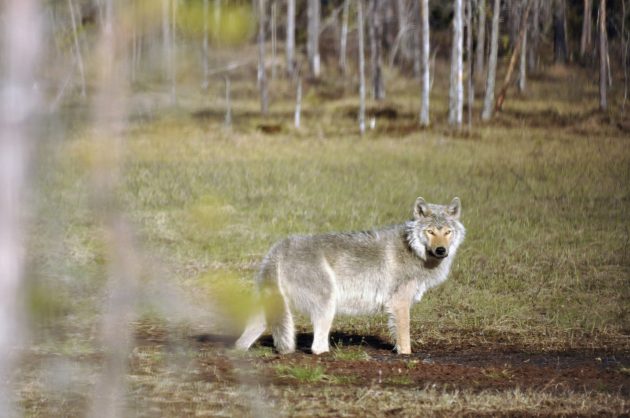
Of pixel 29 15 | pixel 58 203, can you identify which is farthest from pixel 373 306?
pixel 29 15

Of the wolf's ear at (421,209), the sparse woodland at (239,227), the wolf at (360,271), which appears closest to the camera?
the sparse woodland at (239,227)

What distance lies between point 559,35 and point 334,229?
121 feet

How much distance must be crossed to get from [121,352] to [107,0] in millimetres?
1002

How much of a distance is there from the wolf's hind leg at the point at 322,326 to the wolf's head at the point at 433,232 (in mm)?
1186

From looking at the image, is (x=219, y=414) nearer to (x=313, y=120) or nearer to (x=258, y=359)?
(x=258, y=359)

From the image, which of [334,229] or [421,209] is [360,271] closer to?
[421,209]

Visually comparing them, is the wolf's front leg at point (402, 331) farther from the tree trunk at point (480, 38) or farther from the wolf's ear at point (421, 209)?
the tree trunk at point (480, 38)

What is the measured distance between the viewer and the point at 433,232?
392 inches

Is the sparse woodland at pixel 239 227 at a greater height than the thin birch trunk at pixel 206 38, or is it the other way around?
the thin birch trunk at pixel 206 38

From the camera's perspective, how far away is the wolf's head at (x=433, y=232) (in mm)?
9875

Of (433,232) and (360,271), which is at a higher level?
(433,232)

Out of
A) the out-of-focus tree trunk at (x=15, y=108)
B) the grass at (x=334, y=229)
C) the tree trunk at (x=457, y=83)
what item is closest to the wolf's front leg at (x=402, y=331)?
the grass at (x=334, y=229)

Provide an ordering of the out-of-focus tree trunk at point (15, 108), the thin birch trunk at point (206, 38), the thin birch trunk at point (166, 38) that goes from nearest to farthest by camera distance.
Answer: the out-of-focus tree trunk at point (15, 108) → the thin birch trunk at point (166, 38) → the thin birch trunk at point (206, 38)

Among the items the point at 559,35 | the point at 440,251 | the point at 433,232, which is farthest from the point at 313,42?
the point at 440,251
